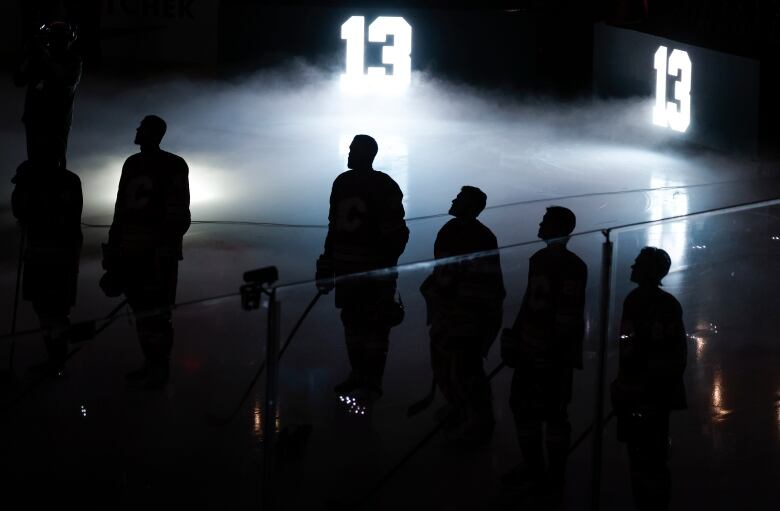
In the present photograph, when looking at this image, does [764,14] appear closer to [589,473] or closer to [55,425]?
[589,473]

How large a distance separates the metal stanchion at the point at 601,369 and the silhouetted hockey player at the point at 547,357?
0.35ft

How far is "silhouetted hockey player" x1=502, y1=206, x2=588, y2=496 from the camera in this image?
5.74 m

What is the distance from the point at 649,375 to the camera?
221 inches

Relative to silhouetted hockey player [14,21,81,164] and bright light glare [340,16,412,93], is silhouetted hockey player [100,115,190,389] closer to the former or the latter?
silhouetted hockey player [14,21,81,164]

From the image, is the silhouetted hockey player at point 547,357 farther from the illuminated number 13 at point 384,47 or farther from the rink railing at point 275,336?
the illuminated number 13 at point 384,47

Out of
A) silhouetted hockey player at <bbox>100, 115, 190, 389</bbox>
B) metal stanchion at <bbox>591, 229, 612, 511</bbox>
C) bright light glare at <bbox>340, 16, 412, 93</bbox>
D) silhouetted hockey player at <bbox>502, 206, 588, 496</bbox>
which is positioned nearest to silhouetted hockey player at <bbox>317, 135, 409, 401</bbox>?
silhouetted hockey player at <bbox>100, 115, 190, 389</bbox>

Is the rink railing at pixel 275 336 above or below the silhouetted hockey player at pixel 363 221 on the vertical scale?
below

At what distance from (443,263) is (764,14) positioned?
35.3 feet

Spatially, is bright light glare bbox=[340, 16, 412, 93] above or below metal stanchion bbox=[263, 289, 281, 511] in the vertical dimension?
above

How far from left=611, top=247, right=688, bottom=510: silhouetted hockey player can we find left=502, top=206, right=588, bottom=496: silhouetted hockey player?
0.75 feet

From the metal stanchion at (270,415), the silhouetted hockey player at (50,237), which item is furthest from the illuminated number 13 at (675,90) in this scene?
the metal stanchion at (270,415)

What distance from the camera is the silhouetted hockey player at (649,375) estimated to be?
18.4ft

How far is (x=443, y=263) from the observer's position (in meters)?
5.49

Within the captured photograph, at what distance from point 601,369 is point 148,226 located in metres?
2.93
